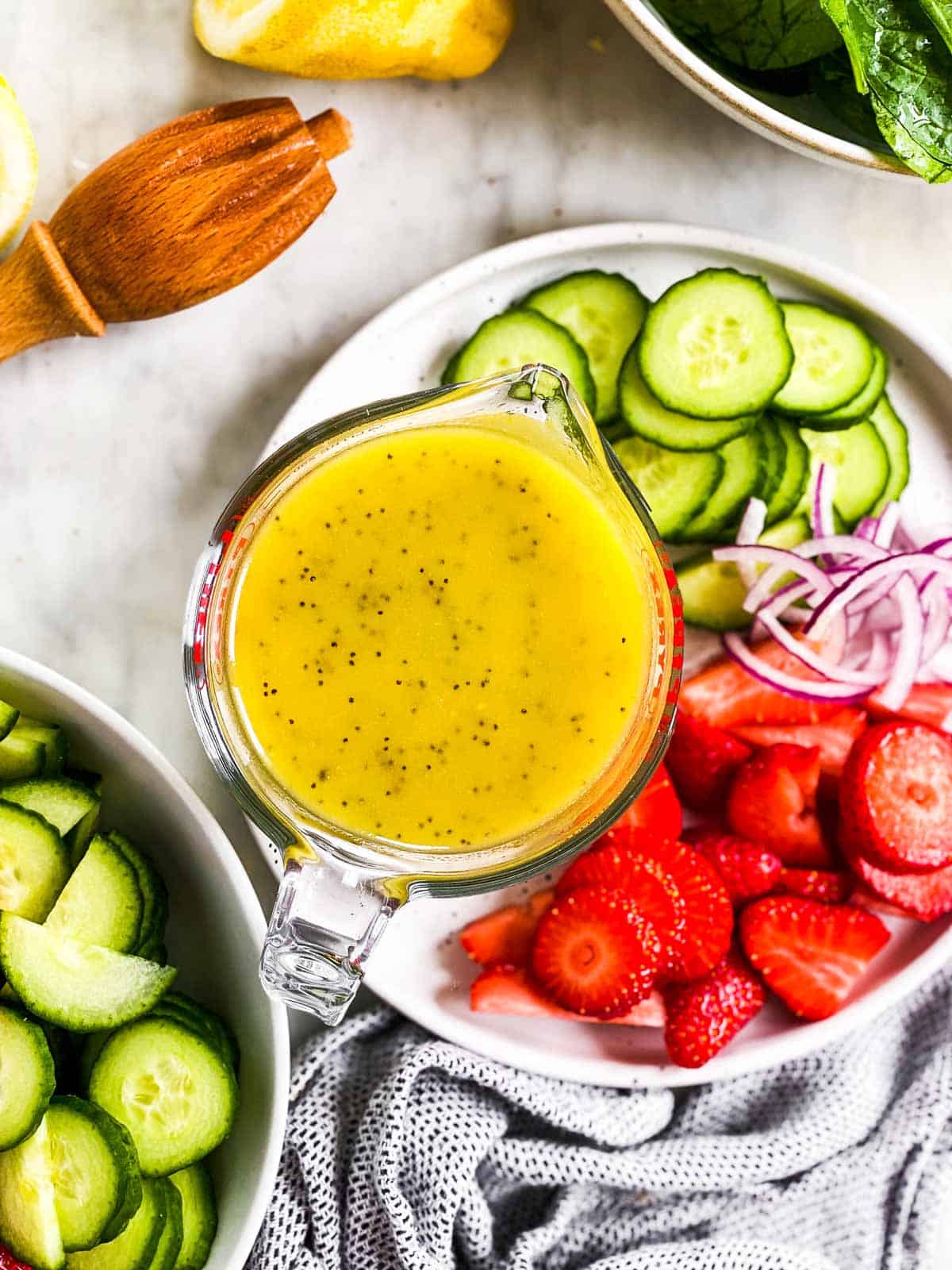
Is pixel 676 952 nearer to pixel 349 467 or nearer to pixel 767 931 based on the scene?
pixel 767 931

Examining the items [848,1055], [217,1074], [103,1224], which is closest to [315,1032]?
[217,1074]

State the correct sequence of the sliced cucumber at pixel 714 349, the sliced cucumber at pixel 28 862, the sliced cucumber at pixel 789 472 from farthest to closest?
the sliced cucumber at pixel 789 472, the sliced cucumber at pixel 714 349, the sliced cucumber at pixel 28 862

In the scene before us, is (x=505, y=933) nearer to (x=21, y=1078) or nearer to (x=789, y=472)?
(x=21, y=1078)

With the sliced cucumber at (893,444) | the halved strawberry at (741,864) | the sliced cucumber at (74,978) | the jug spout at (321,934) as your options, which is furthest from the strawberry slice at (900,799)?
the sliced cucumber at (74,978)

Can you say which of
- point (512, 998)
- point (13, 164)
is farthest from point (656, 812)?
point (13, 164)

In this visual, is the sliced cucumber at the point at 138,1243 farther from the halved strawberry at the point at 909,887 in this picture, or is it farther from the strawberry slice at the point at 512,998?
the halved strawberry at the point at 909,887

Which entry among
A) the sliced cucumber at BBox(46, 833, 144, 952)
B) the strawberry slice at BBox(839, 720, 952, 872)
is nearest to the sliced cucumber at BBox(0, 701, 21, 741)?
the sliced cucumber at BBox(46, 833, 144, 952)
